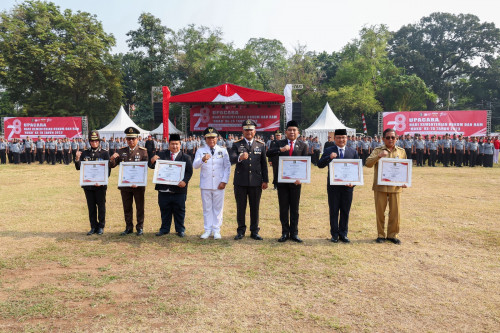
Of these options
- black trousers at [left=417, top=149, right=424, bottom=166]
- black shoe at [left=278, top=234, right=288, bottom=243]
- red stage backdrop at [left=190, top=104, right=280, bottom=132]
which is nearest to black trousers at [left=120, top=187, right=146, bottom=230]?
black shoe at [left=278, top=234, right=288, bottom=243]

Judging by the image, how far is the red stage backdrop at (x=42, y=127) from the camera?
2572 cm

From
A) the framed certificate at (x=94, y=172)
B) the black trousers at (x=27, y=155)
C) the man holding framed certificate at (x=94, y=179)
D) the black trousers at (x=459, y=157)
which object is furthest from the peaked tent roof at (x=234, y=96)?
the framed certificate at (x=94, y=172)

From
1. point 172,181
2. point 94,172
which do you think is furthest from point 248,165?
point 94,172

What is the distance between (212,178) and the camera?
5.78m

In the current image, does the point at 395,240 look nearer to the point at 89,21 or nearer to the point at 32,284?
the point at 32,284

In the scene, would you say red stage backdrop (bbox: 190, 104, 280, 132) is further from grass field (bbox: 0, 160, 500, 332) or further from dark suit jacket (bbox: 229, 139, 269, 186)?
dark suit jacket (bbox: 229, 139, 269, 186)

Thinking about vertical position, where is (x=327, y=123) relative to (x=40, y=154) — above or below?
above

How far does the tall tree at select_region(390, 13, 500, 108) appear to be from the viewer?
53281 millimetres

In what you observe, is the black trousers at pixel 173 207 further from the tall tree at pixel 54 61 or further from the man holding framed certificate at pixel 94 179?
the tall tree at pixel 54 61

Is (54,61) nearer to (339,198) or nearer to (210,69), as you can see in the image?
(210,69)

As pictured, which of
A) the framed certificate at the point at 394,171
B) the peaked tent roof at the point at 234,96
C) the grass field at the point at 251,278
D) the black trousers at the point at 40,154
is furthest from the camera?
the peaked tent roof at the point at 234,96

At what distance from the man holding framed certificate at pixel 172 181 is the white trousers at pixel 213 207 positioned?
416 millimetres

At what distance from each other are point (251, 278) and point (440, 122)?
22.2 meters

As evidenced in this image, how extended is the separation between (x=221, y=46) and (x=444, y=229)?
45153mm
